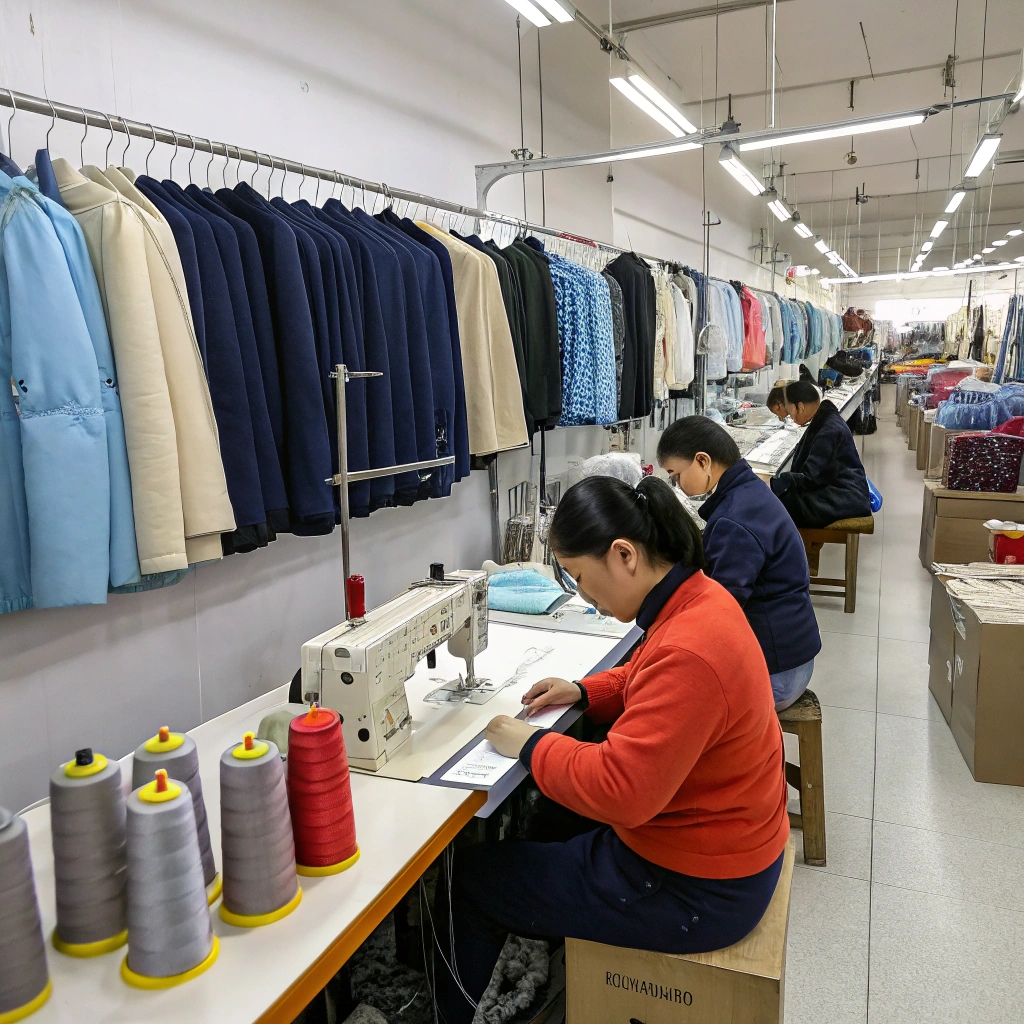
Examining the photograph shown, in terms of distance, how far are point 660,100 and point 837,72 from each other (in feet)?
12.5

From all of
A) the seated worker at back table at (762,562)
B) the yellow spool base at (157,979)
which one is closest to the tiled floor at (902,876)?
the seated worker at back table at (762,562)

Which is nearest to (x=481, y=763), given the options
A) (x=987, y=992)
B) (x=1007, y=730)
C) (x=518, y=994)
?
(x=518, y=994)

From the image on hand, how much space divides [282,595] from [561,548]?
1.37 meters

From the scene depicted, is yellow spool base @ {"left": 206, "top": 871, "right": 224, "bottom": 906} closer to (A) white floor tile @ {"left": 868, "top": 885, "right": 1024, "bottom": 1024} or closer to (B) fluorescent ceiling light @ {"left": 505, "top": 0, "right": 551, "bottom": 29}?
(A) white floor tile @ {"left": 868, "top": 885, "right": 1024, "bottom": 1024}

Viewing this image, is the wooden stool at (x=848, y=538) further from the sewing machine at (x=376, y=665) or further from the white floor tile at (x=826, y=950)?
the sewing machine at (x=376, y=665)

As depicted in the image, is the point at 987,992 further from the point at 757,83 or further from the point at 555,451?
the point at 757,83

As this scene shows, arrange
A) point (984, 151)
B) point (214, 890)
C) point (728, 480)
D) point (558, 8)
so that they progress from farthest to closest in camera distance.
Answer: point (984, 151) → point (558, 8) → point (728, 480) → point (214, 890)

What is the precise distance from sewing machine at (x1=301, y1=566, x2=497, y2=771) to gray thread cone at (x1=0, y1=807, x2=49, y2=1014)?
658 millimetres

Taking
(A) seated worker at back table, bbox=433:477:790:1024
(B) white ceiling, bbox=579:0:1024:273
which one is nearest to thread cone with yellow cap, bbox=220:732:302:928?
(A) seated worker at back table, bbox=433:477:790:1024

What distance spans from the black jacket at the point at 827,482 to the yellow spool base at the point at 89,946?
4.42 m

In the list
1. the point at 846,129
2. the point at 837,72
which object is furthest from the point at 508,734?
the point at 837,72

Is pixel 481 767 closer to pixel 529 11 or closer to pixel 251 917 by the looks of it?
pixel 251 917

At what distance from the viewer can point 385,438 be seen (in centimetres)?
240

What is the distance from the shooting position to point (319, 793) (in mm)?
1246
